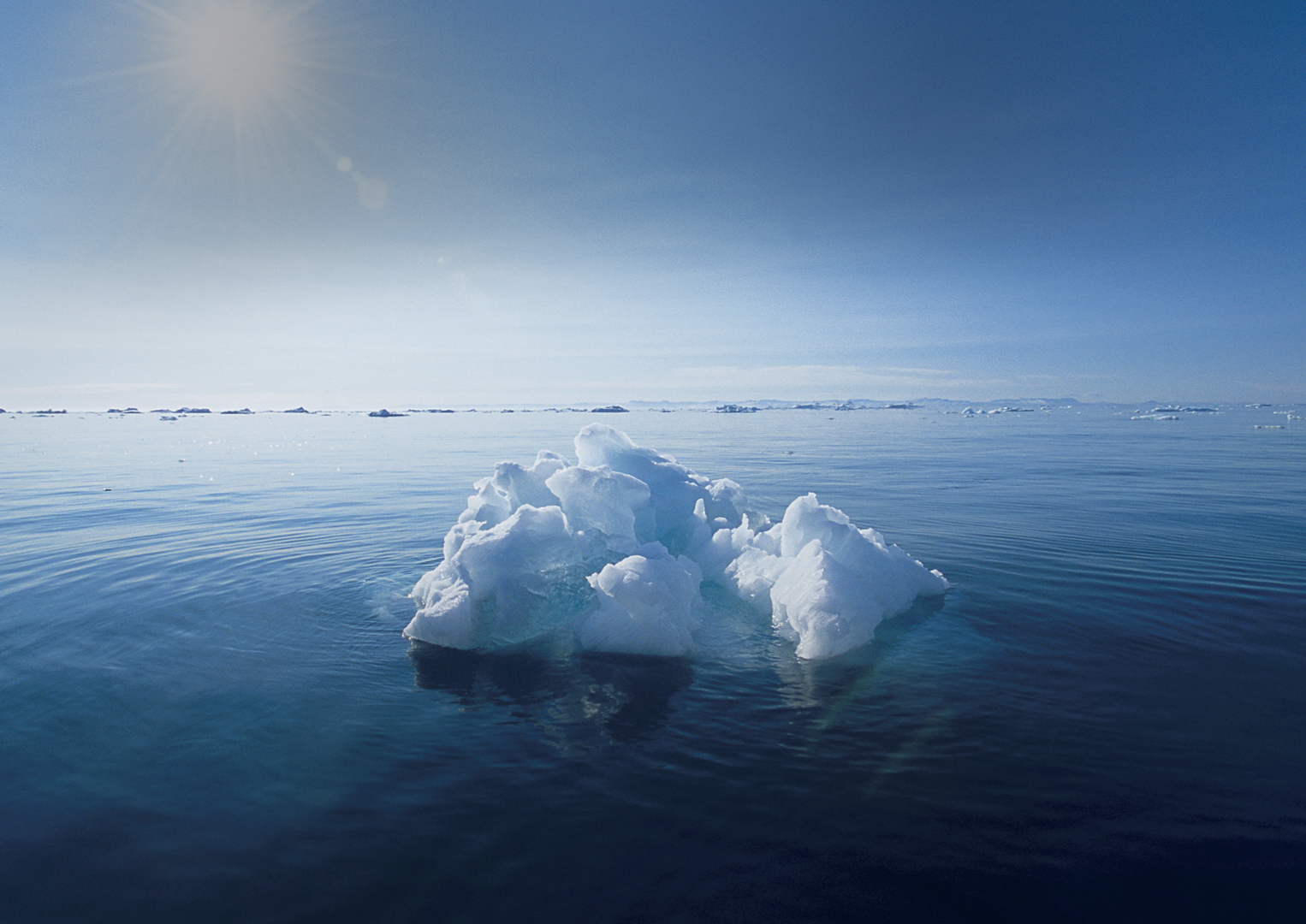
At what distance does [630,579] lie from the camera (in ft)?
34.3

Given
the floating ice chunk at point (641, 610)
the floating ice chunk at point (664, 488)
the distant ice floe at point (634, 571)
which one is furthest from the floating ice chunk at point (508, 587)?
the floating ice chunk at point (664, 488)

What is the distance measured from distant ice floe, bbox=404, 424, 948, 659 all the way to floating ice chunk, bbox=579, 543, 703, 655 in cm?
2

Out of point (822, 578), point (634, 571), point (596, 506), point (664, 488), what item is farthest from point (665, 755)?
point (664, 488)

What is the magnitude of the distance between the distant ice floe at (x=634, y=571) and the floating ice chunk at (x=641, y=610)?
20mm

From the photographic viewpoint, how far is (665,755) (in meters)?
7.25

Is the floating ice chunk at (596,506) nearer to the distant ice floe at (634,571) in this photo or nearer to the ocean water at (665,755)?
the distant ice floe at (634,571)

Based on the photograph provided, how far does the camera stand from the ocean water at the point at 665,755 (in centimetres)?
536

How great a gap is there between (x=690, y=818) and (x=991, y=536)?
1543 cm

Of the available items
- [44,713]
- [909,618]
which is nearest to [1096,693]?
[909,618]

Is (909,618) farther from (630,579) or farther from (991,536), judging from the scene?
(991,536)

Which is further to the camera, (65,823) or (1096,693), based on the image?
(1096,693)

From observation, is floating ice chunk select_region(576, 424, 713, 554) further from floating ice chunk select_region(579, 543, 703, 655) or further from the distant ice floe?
floating ice chunk select_region(579, 543, 703, 655)

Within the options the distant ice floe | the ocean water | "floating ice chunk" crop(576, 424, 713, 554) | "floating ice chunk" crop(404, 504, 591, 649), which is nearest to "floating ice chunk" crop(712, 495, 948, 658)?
the distant ice floe

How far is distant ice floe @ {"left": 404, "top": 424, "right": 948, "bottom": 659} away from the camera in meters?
10.5
